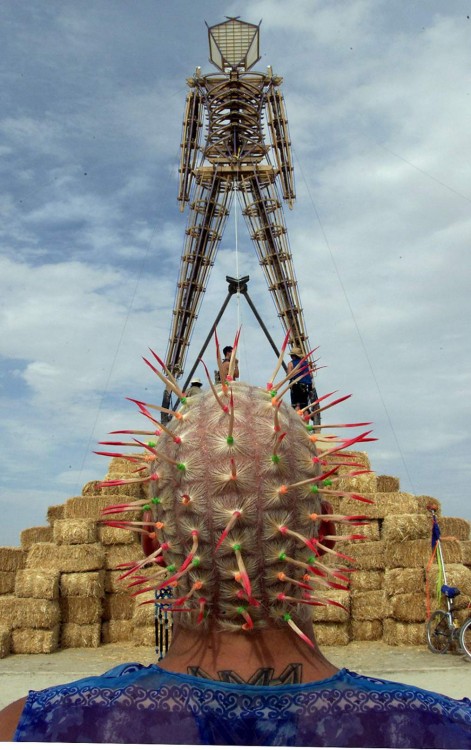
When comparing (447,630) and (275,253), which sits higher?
(275,253)

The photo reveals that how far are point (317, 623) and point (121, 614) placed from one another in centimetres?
317

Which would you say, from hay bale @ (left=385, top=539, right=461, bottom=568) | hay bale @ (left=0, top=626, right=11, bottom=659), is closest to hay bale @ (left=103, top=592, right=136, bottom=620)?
hay bale @ (left=0, top=626, right=11, bottom=659)

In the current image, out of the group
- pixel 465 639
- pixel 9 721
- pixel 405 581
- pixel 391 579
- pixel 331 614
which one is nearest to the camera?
pixel 9 721

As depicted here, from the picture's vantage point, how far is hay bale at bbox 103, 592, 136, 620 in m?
10.2

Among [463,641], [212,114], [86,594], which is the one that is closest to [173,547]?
[463,641]

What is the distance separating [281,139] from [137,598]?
428 inches

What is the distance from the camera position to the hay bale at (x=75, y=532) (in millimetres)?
10562

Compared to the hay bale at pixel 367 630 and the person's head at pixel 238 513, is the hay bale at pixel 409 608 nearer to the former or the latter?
the hay bale at pixel 367 630

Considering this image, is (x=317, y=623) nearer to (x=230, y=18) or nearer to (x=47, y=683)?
(x=47, y=683)

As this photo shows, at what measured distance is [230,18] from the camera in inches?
585

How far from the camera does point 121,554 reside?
1081 centimetres

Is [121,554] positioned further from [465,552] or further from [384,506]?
[465,552]

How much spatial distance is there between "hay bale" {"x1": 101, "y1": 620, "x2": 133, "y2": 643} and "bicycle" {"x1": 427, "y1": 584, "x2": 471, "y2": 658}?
446cm

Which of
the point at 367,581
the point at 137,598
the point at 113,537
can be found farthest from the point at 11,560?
the point at 367,581
